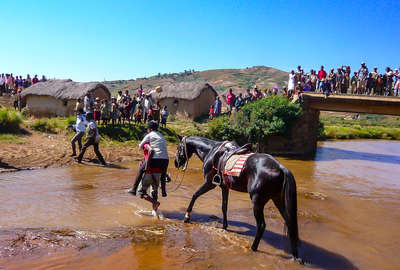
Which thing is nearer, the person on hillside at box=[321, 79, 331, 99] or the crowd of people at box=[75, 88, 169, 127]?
the crowd of people at box=[75, 88, 169, 127]

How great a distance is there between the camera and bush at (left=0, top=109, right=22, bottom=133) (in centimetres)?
1341

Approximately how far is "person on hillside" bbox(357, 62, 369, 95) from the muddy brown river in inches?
364

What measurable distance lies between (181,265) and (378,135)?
31.9 metres

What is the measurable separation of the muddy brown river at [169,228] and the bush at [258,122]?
698 cm

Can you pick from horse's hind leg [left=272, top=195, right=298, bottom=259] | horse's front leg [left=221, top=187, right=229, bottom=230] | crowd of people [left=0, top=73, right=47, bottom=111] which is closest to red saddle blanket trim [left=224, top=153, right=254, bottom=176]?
horse's front leg [left=221, top=187, right=229, bottom=230]

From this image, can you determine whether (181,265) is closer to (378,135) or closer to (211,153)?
(211,153)

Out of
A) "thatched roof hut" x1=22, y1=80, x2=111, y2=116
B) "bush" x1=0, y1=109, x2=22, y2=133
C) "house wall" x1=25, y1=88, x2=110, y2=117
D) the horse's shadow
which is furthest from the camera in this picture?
"house wall" x1=25, y1=88, x2=110, y2=117

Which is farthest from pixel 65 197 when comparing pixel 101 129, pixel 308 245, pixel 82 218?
pixel 101 129

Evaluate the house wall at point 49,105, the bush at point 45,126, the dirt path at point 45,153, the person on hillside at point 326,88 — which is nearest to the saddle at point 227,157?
the dirt path at point 45,153

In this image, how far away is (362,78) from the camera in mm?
18531

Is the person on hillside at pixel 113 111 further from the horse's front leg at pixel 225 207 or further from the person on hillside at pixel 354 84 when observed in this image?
the person on hillside at pixel 354 84

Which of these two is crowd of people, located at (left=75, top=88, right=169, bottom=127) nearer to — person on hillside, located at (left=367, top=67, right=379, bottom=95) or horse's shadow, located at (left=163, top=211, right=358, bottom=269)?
horse's shadow, located at (left=163, top=211, right=358, bottom=269)

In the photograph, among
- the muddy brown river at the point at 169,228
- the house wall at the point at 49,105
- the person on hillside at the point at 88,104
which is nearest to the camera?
the muddy brown river at the point at 169,228

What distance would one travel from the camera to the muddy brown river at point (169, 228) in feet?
16.8
